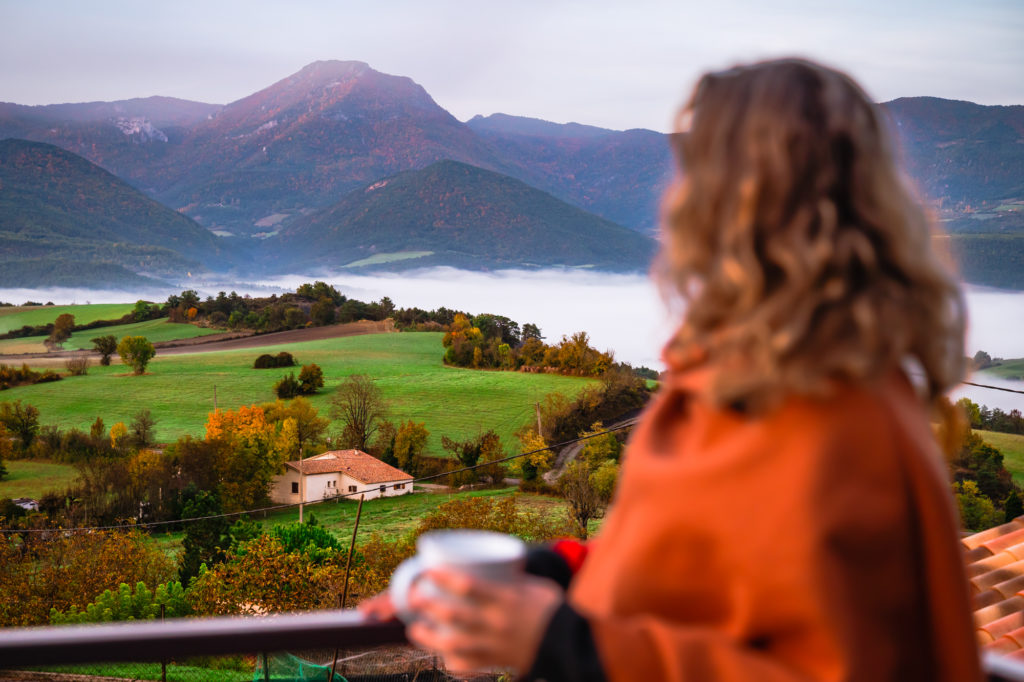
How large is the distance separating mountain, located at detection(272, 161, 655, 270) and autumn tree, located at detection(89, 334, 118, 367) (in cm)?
8429

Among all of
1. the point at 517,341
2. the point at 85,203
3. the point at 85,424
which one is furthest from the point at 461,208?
the point at 85,424

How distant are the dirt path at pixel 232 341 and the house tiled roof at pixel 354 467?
3287 centimetres

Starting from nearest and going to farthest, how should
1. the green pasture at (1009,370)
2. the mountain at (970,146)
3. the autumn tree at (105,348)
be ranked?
the green pasture at (1009,370) → the autumn tree at (105,348) → the mountain at (970,146)

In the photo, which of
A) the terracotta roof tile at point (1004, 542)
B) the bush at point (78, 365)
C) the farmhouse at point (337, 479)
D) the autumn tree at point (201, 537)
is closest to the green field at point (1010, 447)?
the farmhouse at point (337, 479)

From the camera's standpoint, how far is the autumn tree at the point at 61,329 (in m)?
91.6

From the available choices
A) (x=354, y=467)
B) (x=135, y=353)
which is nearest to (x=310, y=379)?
(x=354, y=467)

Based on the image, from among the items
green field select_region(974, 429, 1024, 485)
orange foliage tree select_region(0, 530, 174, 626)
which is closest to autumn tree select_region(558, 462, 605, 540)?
orange foliage tree select_region(0, 530, 174, 626)

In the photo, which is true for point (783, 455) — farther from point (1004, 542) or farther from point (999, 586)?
point (1004, 542)

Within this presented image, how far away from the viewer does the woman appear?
32.4 inches

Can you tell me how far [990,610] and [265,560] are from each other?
3382cm

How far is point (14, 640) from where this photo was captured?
3.90 ft

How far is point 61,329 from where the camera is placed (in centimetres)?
9331

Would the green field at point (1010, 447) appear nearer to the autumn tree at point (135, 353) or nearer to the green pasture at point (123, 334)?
the autumn tree at point (135, 353)

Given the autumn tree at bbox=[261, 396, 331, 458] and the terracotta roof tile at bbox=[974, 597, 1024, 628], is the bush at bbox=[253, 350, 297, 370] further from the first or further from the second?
the terracotta roof tile at bbox=[974, 597, 1024, 628]
